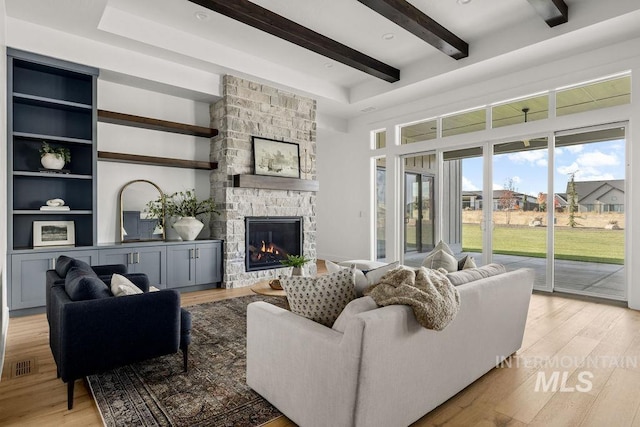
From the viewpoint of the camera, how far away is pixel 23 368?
8.30 ft

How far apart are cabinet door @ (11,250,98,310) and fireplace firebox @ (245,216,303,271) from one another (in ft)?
7.76

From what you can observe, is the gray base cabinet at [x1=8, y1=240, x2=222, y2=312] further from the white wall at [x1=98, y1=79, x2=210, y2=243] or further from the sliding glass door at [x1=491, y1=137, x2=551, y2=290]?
the sliding glass door at [x1=491, y1=137, x2=551, y2=290]

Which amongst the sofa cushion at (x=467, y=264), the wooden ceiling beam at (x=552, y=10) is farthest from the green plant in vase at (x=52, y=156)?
the wooden ceiling beam at (x=552, y=10)

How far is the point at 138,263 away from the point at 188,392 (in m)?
2.72

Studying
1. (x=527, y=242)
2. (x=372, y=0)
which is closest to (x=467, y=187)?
(x=527, y=242)

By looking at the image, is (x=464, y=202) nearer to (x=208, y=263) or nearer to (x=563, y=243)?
(x=563, y=243)

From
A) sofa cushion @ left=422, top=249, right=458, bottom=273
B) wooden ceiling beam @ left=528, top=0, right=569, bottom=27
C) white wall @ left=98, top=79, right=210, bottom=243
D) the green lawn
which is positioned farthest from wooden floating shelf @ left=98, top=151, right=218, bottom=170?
wooden ceiling beam @ left=528, top=0, right=569, bottom=27

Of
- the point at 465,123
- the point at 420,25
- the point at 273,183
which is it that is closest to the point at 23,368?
the point at 273,183

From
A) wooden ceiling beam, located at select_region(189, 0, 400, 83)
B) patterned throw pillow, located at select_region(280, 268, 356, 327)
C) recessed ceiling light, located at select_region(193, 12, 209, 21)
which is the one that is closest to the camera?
patterned throw pillow, located at select_region(280, 268, 356, 327)

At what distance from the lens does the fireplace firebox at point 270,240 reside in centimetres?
540

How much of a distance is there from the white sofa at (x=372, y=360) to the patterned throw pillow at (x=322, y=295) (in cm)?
8

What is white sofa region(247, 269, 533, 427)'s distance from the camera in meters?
1.50

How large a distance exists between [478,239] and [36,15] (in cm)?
613

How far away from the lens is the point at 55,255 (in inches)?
153
